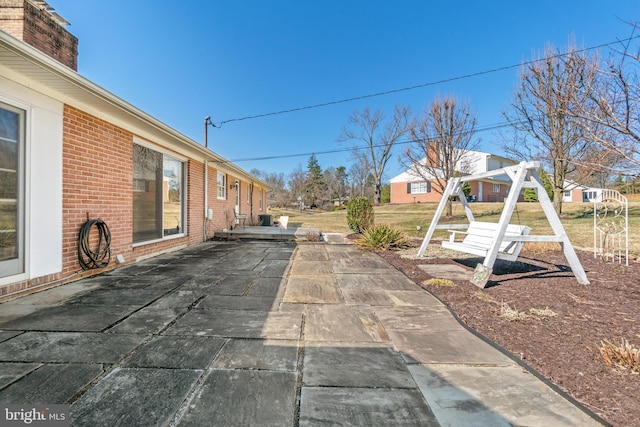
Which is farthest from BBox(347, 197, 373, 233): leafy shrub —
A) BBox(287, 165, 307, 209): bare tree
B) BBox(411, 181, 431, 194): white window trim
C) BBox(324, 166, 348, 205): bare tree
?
BBox(287, 165, 307, 209): bare tree

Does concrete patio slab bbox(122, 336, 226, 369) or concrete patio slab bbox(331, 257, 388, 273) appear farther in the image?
concrete patio slab bbox(331, 257, 388, 273)

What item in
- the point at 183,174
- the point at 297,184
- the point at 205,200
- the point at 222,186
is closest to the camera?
the point at 183,174

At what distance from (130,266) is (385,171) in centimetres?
3082

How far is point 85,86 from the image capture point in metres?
3.69

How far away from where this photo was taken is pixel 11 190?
3482mm

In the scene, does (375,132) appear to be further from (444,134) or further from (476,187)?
(444,134)

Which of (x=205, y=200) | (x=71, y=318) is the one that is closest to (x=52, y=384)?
(x=71, y=318)

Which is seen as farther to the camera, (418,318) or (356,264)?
(356,264)

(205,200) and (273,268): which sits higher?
(205,200)

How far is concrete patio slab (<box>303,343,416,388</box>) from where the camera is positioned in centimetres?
184

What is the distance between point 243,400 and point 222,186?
9.95 metres

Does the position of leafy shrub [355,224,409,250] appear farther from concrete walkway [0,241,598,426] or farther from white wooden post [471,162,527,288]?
concrete walkway [0,241,598,426]

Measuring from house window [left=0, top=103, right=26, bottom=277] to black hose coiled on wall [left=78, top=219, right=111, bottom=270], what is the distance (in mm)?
790

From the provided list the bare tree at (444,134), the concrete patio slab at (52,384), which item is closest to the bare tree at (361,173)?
the bare tree at (444,134)
